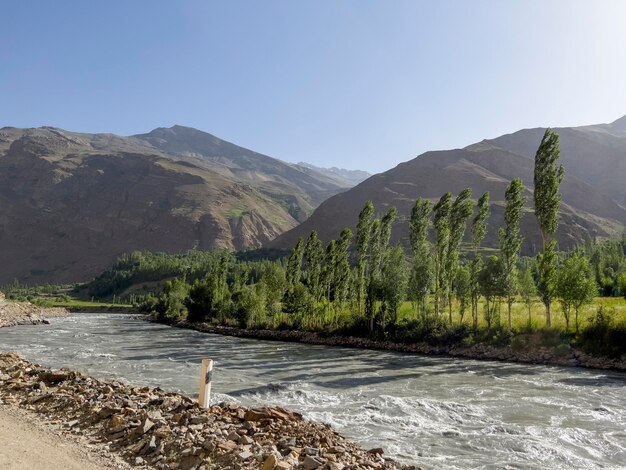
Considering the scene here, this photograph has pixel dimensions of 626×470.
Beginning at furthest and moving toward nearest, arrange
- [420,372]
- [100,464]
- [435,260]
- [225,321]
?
[225,321], [435,260], [420,372], [100,464]

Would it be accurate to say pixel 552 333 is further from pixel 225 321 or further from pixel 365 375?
pixel 225 321

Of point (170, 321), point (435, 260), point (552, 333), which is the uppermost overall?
point (435, 260)

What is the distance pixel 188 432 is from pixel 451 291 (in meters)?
58.3

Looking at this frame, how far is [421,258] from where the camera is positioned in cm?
6794

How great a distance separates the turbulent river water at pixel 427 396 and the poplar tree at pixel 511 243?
1429 centimetres

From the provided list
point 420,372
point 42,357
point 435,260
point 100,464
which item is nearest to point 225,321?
point 435,260

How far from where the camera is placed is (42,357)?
131ft

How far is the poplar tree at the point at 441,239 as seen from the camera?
219 feet

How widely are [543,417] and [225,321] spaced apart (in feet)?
268

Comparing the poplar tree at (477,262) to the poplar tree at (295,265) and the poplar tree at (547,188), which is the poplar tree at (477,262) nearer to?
the poplar tree at (547,188)

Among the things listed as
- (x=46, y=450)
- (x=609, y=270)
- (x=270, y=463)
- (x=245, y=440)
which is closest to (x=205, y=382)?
(x=245, y=440)

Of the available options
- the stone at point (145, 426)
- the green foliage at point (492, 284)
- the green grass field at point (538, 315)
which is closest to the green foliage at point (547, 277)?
the green grass field at point (538, 315)

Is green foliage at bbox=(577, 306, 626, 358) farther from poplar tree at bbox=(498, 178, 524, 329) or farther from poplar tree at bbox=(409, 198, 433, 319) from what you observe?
poplar tree at bbox=(409, 198, 433, 319)

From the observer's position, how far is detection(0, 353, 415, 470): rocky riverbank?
10.7 meters
